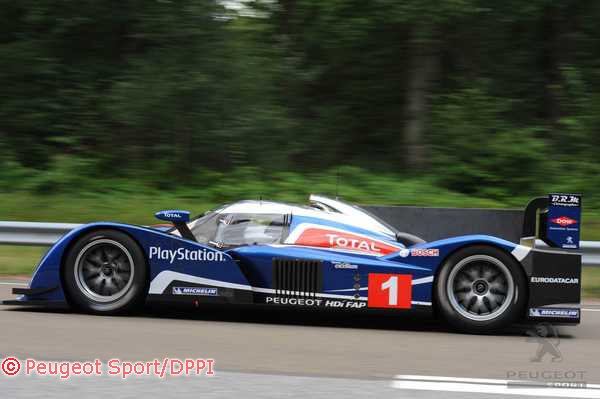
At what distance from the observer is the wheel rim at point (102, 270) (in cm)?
659

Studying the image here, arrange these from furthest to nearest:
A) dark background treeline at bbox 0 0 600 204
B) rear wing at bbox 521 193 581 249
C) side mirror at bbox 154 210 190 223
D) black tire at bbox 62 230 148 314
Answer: dark background treeline at bbox 0 0 600 204, side mirror at bbox 154 210 190 223, black tire at bbox 62 230 148 314, rear wing at bbox 521 193 581 249

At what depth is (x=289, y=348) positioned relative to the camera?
5.59m

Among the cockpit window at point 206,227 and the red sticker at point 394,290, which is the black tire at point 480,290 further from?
the cockpit window at point 206,227

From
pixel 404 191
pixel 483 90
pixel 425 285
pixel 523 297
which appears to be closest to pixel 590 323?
pixel 523 297

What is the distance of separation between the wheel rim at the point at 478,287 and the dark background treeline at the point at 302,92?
8399 millimetres

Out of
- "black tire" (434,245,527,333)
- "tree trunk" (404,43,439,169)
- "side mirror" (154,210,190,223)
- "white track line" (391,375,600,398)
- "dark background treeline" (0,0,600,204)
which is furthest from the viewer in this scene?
"tree trunk" (404,43,439,169)

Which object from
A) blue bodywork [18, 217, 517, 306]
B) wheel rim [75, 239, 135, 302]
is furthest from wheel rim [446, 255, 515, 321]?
wheel rim [75, 239, 135, 302]

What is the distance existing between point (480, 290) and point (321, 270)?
1198 millimetres

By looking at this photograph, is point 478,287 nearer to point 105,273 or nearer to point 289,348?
point 289,348

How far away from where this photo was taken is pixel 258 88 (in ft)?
52.6

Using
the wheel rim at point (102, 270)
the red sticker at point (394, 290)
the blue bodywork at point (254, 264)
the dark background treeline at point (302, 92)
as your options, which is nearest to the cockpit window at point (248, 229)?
the blue bodywork at point (254, 264)

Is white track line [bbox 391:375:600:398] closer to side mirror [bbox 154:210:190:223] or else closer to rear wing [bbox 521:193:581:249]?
rear wing [bbox 521:193:581:249]

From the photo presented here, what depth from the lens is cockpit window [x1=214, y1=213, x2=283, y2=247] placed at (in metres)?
6.70

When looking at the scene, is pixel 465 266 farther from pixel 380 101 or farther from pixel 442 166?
pixel 380 101
